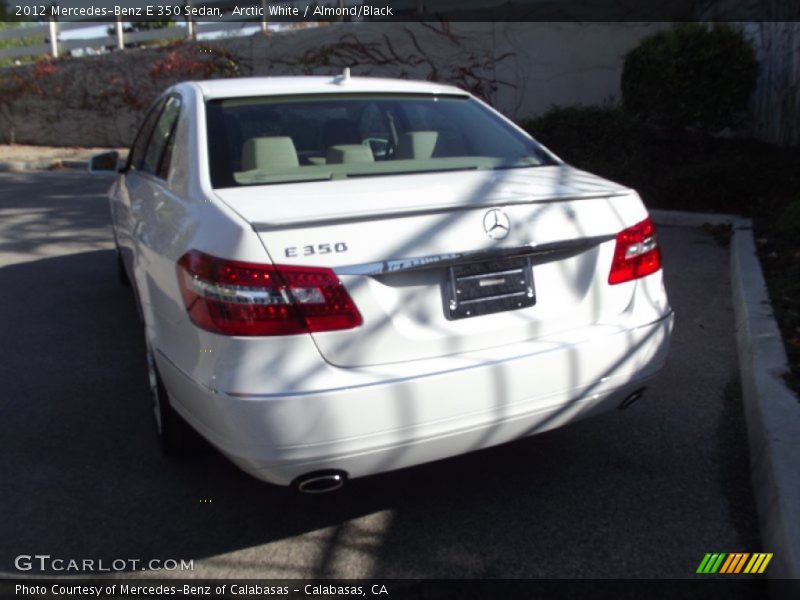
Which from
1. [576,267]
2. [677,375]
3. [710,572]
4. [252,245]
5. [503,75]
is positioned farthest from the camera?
[503,75]

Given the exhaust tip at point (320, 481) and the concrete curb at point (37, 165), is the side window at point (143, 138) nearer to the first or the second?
the exhaust tip at point (320, 481)

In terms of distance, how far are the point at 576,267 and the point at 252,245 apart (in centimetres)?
123

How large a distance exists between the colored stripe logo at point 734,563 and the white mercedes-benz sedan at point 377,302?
662 mm

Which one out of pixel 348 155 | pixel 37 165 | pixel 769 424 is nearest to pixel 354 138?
pixel 348 155

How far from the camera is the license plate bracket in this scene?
9.29 feet

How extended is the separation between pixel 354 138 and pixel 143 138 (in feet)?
6.08

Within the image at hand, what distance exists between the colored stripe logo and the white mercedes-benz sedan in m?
0.66

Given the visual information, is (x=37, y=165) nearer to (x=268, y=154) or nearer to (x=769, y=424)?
(x=268, y=154)

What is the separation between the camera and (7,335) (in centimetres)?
555

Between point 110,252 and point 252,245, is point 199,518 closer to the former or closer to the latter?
point 252,245

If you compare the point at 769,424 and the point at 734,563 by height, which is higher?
the point at 769,424

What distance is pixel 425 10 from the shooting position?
15.1m

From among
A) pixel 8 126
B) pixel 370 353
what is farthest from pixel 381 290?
pixel 8 126

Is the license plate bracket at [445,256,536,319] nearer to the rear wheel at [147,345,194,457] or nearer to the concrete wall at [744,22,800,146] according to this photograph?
the rear wheel at [147,345,194,457]
